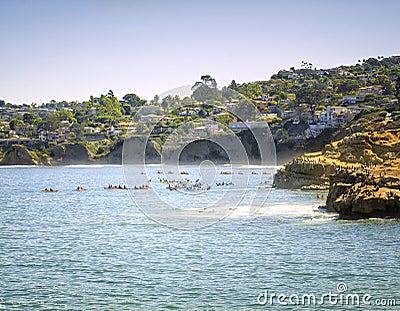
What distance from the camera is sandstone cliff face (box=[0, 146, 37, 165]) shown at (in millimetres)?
161500

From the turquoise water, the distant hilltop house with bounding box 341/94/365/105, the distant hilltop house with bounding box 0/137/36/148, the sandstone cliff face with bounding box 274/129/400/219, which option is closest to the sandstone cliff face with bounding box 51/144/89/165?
the distant hilltop house with bounding box 0/137/36/148

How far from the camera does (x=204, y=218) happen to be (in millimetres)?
36688

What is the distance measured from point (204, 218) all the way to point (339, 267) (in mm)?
15542

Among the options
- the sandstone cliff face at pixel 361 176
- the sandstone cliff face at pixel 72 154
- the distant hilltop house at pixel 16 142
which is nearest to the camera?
the sandstone cliff face at pixel 361 176

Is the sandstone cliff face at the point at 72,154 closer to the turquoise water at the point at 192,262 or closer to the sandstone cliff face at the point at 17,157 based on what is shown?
the sandstone cliff face at the point at 17,157

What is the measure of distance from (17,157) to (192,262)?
14594cm

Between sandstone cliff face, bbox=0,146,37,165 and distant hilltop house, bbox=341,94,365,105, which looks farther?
sandstone cliff face, bbox=0,146,37,165

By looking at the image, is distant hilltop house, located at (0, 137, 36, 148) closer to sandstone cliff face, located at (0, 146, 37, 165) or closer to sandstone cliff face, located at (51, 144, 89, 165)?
sandstone cliff face, located at (0, 146, 37, 165)

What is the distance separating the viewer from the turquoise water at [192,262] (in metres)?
18.3

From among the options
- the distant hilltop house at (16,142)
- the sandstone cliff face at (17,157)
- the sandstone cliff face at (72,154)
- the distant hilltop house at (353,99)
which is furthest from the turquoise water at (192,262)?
the distant hilltop house at (16,142)

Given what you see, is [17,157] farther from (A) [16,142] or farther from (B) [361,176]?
(B) [361,176]

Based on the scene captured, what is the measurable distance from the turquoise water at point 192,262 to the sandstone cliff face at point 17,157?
421 feet

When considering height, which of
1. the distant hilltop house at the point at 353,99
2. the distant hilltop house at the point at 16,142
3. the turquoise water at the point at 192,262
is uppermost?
the distant hilltop house at the point at 353,99

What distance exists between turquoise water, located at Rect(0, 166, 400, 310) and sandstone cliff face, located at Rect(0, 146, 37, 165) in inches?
5053
